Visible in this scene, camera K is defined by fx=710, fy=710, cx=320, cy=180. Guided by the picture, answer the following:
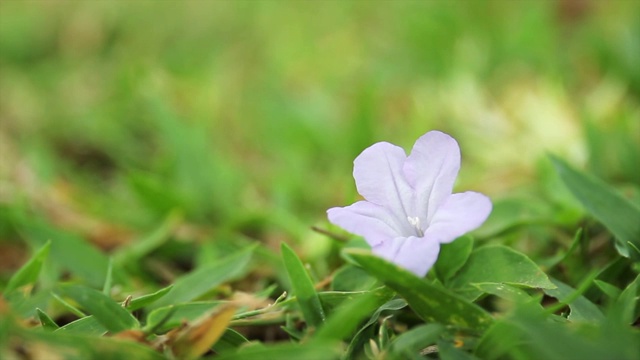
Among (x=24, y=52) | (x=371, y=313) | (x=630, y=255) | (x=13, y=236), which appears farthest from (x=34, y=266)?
(x=24, y=52)

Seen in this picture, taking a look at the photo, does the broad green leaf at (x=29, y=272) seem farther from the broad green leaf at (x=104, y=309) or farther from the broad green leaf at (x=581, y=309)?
the broad green leaf at (x=581, y=309)

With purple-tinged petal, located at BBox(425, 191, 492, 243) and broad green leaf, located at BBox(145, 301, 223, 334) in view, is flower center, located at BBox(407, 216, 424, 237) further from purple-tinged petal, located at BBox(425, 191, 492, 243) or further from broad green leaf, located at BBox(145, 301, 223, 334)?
broad green leaf, located at BBox(145, 301, 223, 334)

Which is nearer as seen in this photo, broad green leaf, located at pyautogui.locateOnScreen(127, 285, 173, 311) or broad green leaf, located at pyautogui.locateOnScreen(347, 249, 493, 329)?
broad green leaf, located at pyautogui.locateOnScreen(347, 249, 493, 329)

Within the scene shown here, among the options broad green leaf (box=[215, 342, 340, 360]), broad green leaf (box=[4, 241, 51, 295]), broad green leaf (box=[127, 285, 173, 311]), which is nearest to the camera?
broad green leaf (box=[215, 342, 340, 360])

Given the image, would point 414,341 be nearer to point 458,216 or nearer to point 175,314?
point 458,216

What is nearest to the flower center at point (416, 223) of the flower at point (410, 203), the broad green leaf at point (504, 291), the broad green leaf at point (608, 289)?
the flower at point (410, 203)

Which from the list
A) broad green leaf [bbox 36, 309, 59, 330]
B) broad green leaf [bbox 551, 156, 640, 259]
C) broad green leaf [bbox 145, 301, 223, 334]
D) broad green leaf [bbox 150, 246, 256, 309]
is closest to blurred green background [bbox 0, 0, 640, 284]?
broad green leaf [bbox 551, 156, 640, 259]

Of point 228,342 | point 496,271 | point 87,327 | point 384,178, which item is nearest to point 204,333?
point 228,342
